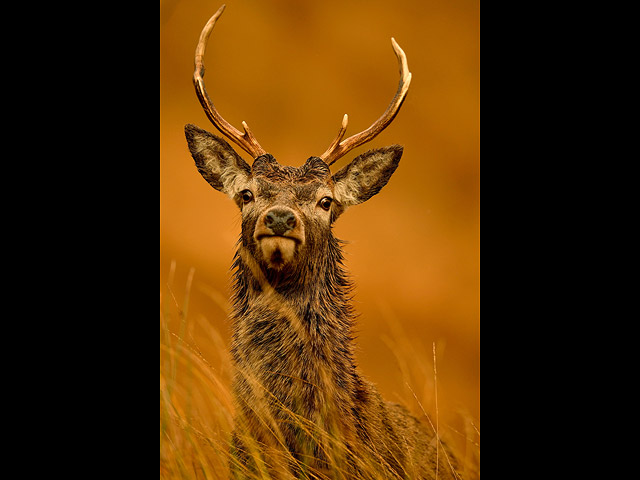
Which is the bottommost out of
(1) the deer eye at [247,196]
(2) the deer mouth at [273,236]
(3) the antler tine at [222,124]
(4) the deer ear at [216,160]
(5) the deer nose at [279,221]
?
(2) the deer mouth at [273,236]

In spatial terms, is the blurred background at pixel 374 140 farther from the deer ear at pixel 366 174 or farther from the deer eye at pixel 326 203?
the deer eye at pixel 326 203

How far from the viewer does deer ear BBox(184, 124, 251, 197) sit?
316cm

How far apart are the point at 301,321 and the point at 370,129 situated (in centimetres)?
98

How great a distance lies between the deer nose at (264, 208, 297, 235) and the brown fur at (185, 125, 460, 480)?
0.04 ft

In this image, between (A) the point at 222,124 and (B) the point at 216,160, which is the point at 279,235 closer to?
(B) the point at 216,160

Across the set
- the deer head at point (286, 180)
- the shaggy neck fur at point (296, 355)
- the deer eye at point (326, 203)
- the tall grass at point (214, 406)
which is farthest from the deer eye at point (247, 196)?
the tall grass at point (214, 406)

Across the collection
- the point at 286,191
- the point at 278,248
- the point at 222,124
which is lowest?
the point at 278,248

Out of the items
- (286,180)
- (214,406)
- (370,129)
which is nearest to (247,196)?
(286,180)

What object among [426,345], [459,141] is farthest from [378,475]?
[459,141]

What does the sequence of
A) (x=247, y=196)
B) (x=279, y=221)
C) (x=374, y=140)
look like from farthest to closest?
(x=374, y=140), (x=247, y=196), (x=279, y=221)

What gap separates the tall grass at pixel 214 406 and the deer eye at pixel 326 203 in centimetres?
65

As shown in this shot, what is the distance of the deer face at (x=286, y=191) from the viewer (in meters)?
2.86

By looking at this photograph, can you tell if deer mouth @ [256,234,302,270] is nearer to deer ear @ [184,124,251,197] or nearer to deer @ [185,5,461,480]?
deer @ [185,5,461,480]

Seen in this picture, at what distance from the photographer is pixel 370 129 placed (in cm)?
323
